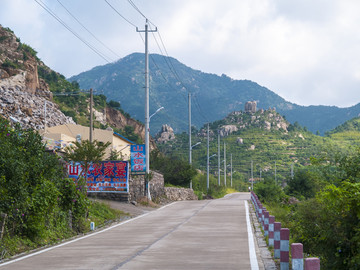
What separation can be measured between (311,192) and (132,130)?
6341 cm

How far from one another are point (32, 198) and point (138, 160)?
20148 millimetres

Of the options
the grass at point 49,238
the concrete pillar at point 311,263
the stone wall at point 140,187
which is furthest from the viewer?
the stone wall at point 140,187

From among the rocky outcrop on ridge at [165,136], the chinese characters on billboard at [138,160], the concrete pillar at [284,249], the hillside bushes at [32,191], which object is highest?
the rocky outcrop on ridge at [165,136]

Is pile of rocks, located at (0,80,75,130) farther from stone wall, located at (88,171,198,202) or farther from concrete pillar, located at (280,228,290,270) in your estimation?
concrete pillar, located at (280,228,290,270)

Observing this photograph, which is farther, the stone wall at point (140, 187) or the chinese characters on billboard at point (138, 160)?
the chinese characters on billboard at point (138, 160)

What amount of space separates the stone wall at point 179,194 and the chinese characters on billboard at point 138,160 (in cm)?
954

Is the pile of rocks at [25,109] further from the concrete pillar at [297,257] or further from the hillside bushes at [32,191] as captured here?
the concrete pillar at [297,257]

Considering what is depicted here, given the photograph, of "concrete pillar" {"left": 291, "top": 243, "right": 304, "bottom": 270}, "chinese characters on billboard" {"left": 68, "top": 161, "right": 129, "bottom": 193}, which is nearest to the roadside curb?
"concrete pillar" {"left": 291, "top": 243, "right": 304, "bottom": 270}

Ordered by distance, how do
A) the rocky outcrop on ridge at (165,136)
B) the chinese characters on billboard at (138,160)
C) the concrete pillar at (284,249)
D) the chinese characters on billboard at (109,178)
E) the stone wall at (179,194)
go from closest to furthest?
the concrete pillar at (284,249) < the chinese characters on billboard at (109,178) < the chinese characters on billboard at (138,160) < the stone wall at (179,194) < the rocky outcrop on ridge at (165,136)

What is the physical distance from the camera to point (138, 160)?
36062 millimetres

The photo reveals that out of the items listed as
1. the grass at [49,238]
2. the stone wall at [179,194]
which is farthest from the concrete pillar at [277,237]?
the stone wall at [179,194]

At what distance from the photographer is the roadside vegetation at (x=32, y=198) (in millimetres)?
15062

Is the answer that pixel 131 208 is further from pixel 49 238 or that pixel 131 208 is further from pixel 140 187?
pixel 49 238

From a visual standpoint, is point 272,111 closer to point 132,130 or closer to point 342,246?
point 132,130
